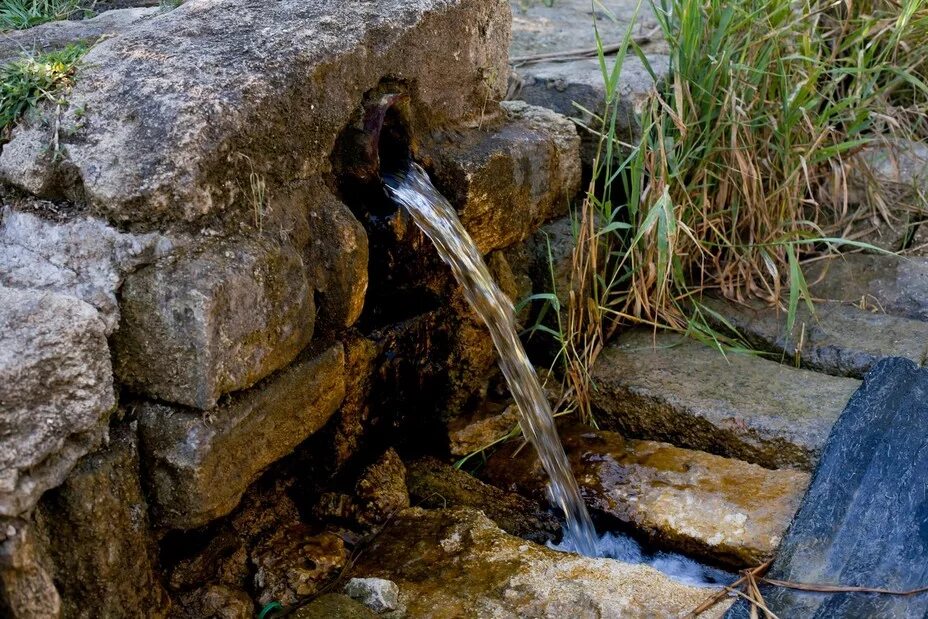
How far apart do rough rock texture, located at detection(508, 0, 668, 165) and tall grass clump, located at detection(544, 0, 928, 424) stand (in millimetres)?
80

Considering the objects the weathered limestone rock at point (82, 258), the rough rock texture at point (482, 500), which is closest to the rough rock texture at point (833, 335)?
the rough rock texture at point (482, 500)

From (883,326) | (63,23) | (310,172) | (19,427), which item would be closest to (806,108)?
(883,326)

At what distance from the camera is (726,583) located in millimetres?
2068

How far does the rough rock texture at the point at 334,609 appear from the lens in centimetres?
180

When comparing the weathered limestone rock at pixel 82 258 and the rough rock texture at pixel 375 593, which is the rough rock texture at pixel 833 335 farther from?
the weathered limestone rock at pixel 82 258

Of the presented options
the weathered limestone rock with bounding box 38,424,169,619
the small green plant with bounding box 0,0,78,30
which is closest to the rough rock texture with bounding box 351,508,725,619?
the weathered limestone rock with bounding box 38,424,169,619

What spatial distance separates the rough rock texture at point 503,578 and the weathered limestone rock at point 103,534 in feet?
1.71

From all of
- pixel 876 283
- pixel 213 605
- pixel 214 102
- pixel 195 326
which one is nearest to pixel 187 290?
pixel 195 326

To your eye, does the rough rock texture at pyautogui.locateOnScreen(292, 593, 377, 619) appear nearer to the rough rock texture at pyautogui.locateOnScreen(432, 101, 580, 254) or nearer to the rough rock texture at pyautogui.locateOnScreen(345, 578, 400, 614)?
the rough rock texture at pyautogui.locateOnScreen(345, 578, 400, 614)

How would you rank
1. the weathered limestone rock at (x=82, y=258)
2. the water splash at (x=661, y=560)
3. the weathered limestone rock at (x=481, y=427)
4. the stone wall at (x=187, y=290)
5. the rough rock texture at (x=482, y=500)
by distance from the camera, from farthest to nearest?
the weathered limestone rock at (x=481, y=427), the rough rock texture at (x=482, y=500), the water splash at (x=661, y=560), the weathered limestone rock at (x=82, y=258), the stone wall at (x=187, y=290)

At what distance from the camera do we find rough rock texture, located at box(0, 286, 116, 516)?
1384 millimetres

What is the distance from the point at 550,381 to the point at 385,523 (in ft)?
2.43

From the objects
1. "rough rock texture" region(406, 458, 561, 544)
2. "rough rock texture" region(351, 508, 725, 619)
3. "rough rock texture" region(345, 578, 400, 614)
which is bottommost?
"rough rock texture" region(406, 458, 561, 544)

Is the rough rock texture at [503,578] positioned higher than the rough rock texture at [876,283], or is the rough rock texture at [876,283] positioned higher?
the rough rock texture at [876,283]
